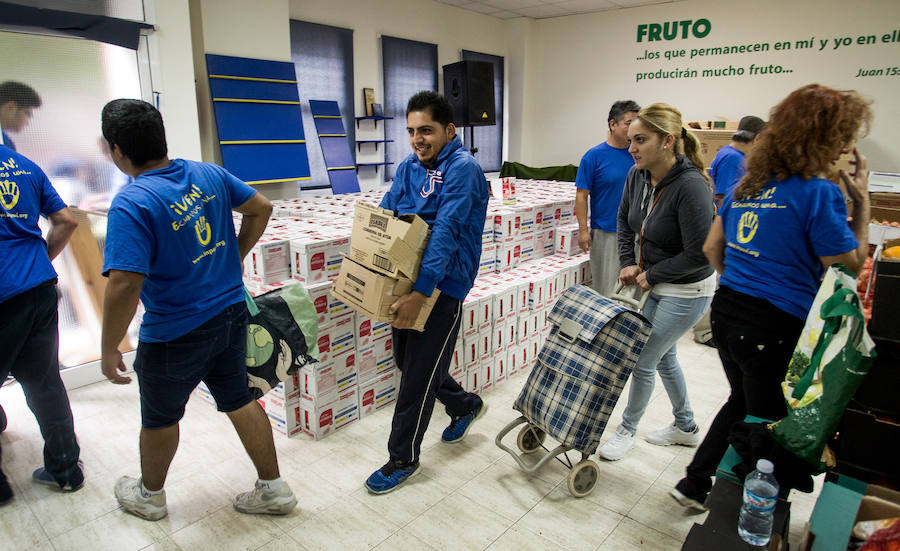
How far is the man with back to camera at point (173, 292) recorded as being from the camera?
161cm

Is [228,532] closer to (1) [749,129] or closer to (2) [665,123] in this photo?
(2) [665,123]

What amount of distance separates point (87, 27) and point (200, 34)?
143 centimetres

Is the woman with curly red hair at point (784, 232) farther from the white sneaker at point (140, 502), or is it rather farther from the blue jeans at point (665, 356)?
the white sneaker at point (140, 502)

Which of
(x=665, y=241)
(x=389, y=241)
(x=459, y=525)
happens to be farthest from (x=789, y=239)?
(x=459, y=525)

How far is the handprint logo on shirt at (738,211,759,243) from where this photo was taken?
1699 mm

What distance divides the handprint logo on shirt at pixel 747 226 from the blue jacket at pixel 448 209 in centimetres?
87

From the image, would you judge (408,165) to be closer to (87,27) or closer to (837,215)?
(837,215)

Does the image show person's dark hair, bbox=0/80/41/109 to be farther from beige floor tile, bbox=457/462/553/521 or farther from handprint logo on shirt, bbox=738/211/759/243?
handprint logo on shirt, bbox=738/211/759/243

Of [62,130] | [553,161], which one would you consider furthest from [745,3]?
[62,130]

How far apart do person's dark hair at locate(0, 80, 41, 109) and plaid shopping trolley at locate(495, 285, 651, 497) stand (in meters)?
2.94

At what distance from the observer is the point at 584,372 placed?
6.97 feet

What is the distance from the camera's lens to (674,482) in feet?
7.74

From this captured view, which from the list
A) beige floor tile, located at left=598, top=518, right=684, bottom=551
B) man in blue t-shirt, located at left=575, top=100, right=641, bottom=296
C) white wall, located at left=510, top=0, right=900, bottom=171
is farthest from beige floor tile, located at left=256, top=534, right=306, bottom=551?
white wall, located at left=510, top=0, right=900, bottom=171

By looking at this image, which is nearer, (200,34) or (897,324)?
(897,324)
